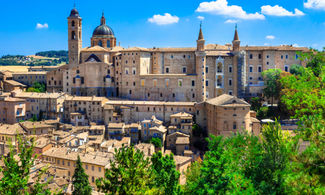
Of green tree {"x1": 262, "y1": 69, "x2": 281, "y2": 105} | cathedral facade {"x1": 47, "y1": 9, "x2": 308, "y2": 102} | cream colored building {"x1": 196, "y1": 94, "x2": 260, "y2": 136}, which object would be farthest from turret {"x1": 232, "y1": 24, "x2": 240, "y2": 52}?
cream colored building {"x1": 196, "y1": 94, "x2": 260, "y2": 136}

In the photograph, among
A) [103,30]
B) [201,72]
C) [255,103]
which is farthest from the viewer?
[103,30]

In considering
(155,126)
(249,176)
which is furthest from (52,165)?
→ (249,176)

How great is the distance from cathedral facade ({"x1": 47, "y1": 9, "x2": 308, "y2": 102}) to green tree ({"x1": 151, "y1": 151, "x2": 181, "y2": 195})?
29.1 m

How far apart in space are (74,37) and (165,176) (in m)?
45.2

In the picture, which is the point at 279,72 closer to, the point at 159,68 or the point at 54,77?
the point at 159,68

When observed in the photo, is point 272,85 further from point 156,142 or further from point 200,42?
point 156,142

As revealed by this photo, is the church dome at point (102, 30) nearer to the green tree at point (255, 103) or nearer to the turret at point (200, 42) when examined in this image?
the turret at point (200, 42)

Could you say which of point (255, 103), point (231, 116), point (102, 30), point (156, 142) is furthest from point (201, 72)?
point (102, 30)

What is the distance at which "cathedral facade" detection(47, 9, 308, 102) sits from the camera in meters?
49.3

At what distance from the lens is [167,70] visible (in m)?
53.5

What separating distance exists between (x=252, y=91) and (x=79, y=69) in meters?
30.8

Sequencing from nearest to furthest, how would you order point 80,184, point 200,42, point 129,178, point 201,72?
point 129,178 < point 80,184 < point 201,72 < point 200,42

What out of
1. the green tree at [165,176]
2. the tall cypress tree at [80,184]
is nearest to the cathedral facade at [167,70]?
the tall cypress tree at [80,184]

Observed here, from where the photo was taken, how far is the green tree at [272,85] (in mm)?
46463
